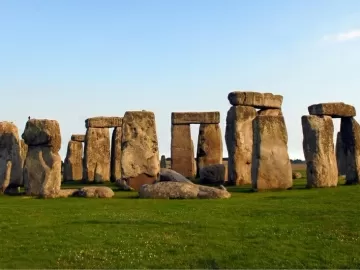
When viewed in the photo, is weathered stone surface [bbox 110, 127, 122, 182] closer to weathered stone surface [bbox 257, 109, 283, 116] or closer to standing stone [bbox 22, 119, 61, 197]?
weathered stone surface [bbox 257, 109, 283, 116]

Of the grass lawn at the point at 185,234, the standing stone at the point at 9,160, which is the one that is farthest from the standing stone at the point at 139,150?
the grass lawn at the point at 185,234

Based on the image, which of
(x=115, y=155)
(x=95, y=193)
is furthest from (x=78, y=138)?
(x=95, y=193)

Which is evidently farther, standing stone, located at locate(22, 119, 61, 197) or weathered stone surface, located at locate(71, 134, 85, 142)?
weathered stone surface, located at locate(71, 134, 85, 142)

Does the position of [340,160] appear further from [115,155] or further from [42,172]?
[42,172]

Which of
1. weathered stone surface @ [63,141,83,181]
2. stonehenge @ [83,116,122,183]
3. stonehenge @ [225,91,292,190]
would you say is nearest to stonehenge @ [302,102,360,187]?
stonehenge @ [225,91,292,190]

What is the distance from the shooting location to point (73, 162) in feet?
121

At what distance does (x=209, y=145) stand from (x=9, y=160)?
47.8ft

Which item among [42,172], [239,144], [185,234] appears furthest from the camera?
[239,144]

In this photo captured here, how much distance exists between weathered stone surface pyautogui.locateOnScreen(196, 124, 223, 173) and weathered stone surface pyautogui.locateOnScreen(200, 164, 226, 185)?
6329mm

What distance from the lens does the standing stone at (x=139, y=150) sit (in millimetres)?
23469

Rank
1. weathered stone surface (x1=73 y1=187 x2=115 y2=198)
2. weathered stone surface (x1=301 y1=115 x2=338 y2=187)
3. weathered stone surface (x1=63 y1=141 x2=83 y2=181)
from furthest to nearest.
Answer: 1. weathered stone surface (x1=63 y1=141 x2=83 y2=181)
2. weathered stone surface (x1=301 y1=115 x2=338 y2=187)
3. weathered stone surface (x1=73 y1=187 x2=115 y2=198)

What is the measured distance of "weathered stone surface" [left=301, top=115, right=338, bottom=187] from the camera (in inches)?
837

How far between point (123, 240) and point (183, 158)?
21.4 metres

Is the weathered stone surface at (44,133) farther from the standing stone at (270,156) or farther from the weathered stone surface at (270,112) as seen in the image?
the weathered stone surface at (270,112)
